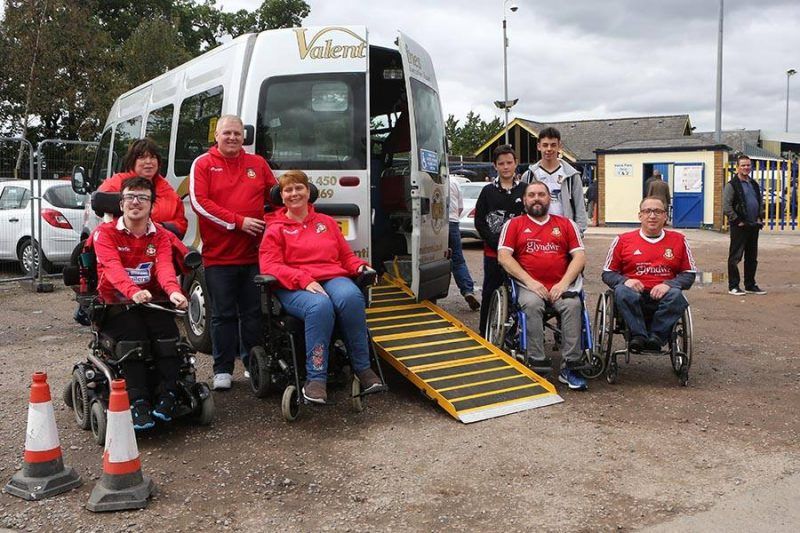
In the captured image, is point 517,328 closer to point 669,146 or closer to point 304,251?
point 304,251

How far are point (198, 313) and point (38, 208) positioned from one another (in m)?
5.29

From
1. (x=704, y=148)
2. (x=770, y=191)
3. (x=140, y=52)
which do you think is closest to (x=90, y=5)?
(x=140, y=52)

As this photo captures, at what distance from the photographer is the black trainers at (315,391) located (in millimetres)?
4621

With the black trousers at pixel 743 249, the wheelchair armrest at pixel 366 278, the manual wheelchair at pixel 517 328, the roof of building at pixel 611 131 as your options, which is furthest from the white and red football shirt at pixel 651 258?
the roof of building at pixel 611 131

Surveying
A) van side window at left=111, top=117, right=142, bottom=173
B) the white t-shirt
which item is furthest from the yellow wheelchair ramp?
van side window at left=111, top=117, right=142, bottom=173

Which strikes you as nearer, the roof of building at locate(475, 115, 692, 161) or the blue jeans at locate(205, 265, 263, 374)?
the blue jeans at locate(205, 265, 263, 374)

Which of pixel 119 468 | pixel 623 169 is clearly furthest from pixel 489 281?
pixel 623 169

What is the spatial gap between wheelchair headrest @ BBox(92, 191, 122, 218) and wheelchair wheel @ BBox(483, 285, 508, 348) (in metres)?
2.89

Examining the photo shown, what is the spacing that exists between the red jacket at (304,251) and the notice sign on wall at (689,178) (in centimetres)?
1953

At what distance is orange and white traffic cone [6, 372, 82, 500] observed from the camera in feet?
12.1

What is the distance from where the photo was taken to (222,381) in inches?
215

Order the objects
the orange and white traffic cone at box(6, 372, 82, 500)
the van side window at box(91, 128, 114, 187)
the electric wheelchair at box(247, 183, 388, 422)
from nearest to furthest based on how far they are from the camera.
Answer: the orange and white traffic cone at box(6, 372, 82, 500), the electric wheelchair at box(247, 183, 388, 422), the van side window at box(91, 128, 114, 187)

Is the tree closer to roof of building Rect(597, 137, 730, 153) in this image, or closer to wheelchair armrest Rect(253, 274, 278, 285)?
roof of building Rect(597, 137, 730, 153)

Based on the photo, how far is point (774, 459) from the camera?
4.09m
